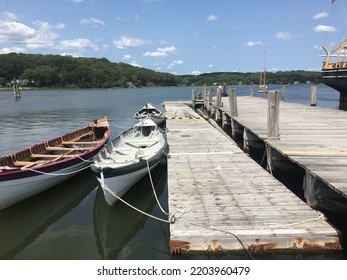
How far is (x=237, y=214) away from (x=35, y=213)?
596cm

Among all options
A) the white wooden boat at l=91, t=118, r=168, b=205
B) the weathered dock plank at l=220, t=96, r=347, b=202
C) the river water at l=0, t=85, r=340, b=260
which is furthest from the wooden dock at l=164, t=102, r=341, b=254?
the river water at l=0, t=85, r=340, b=260

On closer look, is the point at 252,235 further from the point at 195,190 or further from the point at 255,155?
the point at 255,155

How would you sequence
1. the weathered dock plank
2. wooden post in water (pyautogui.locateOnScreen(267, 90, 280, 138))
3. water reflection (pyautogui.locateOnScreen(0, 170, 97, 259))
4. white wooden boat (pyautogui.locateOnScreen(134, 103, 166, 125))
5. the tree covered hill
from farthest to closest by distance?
the tree covered hill → white wooden boat (pyautogui.locateOnScreen(134, 103, 166, 125)) → wooden post in water (pyautogui.locateOnScreen(267, 90, 280, 138)) → water reflection (pyautogui.locateOnScreen(0, 170, 97, 259)) → the weathered dock plank

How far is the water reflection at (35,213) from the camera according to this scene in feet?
25.7

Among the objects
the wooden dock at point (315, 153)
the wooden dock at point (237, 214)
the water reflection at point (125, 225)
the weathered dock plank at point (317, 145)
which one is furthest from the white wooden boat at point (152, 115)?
the wooden dock at point (237, 214)

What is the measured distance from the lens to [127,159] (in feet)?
35.1

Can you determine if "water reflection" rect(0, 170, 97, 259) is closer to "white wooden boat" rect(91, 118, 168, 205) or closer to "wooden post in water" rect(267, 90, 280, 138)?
"white wooden boat" rect(91, 118, 168, 205)

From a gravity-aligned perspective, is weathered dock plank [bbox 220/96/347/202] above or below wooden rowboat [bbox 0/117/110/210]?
above

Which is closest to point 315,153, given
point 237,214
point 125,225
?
point 237,214

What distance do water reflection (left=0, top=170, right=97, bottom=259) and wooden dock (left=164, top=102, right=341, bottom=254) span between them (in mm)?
3490

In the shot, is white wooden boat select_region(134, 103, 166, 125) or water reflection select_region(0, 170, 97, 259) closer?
water reflection select_region(0, 170, 97, 259)

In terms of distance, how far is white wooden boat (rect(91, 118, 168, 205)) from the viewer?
8312mm

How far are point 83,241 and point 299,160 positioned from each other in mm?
5629

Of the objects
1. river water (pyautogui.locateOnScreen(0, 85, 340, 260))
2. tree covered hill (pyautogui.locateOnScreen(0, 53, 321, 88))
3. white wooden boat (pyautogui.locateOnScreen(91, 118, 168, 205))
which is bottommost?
river water (pyautogui.locateOnScreen(0, 85, 340, 260))
